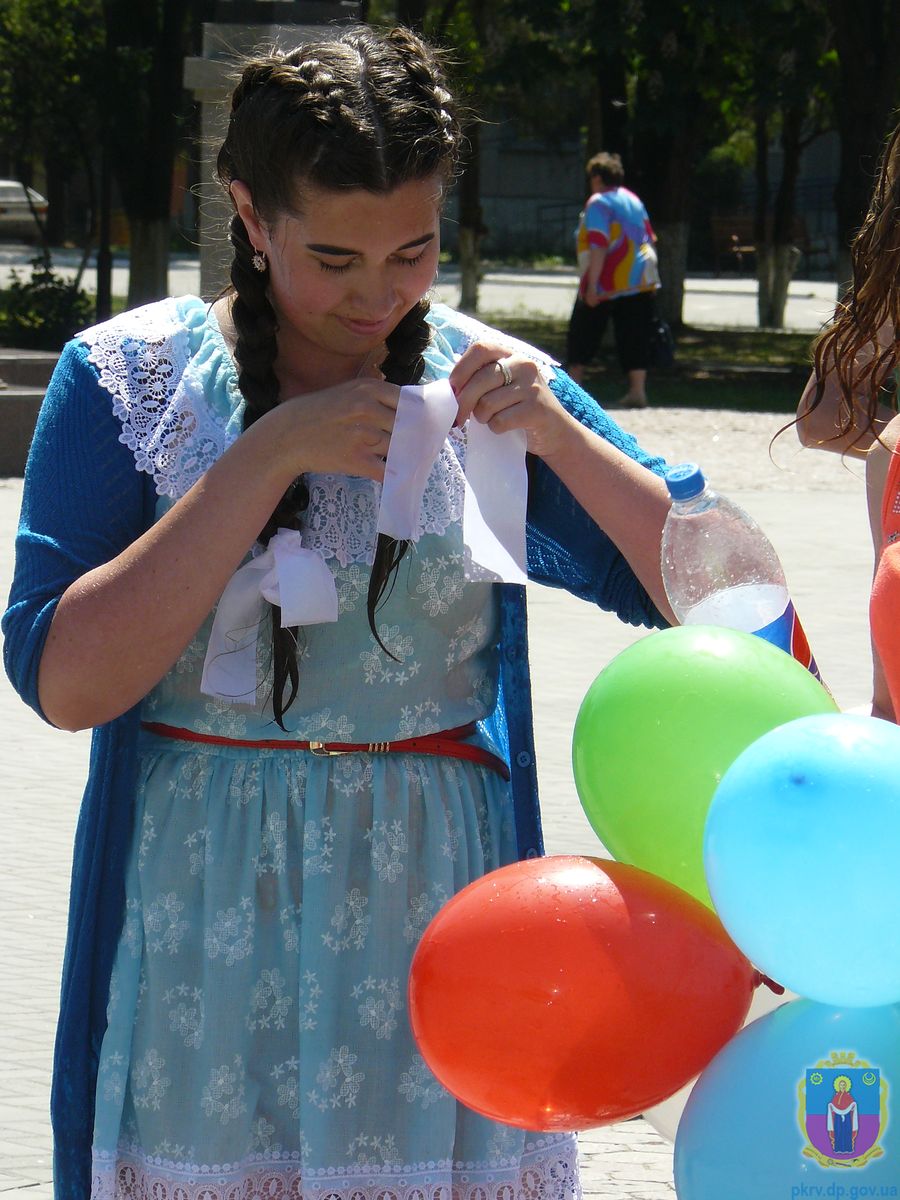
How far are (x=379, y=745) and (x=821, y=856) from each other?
656mm

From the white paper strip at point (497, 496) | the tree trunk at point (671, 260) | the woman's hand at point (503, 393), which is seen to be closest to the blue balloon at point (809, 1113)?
the white paper strip at point (497, 496)

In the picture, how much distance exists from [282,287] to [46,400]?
1.00ft

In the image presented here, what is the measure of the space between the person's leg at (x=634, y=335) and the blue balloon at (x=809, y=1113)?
13.9 metres

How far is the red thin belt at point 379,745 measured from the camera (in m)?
2.00

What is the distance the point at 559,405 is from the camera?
1.99 metres

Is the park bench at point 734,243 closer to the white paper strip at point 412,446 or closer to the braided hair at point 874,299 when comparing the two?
the braided hair at point 874,299

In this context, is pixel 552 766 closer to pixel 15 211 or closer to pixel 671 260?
pixel 671 260

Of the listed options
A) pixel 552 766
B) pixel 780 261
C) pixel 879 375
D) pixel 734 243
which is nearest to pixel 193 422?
pixel 879 375

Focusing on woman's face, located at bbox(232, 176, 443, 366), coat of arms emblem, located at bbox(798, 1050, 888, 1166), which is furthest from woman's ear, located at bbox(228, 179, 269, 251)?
coat of arms emblem, located at bbox(798, 1050, 888, 1166)

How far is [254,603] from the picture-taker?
1.94 m

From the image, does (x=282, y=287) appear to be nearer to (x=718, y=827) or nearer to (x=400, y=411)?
(x=400, y=411)

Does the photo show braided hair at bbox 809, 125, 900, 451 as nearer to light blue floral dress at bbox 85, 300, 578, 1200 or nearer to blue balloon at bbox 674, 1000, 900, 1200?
light blue floral dress at bbox 85, 300, 578, 1200

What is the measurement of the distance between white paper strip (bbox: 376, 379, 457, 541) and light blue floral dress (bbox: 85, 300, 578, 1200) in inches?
5.7

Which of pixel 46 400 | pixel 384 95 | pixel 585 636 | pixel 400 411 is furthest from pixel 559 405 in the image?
pixel 585 636
